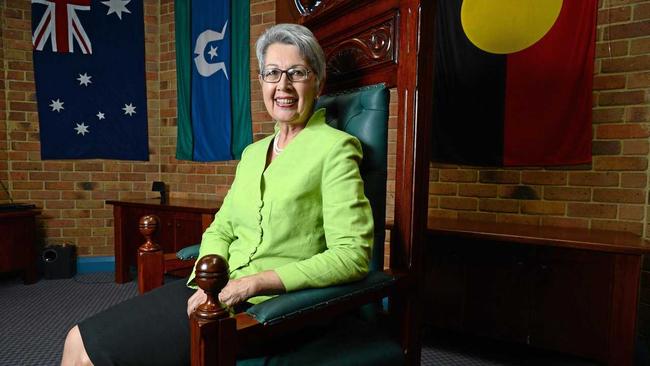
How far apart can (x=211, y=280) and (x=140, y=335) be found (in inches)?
16.7

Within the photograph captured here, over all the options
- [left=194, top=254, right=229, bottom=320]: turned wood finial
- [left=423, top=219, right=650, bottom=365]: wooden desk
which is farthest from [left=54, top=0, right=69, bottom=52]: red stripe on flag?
[left=194, top=254, right=229, bottom=320]: turned wood finial

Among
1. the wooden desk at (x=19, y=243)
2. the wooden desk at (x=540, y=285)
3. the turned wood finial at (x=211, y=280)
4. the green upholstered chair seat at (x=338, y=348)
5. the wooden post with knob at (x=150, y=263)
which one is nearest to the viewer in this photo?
the turned wood finial at (x=211, y=280)

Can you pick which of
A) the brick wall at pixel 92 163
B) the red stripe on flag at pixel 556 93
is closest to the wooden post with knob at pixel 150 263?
the red stripe on flag at pixel 556 93

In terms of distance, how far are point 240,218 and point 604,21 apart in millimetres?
2171

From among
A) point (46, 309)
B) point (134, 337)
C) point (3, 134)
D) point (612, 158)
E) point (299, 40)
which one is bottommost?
point (46, 309)

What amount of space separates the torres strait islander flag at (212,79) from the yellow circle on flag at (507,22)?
1.84 m

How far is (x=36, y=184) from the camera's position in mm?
3799

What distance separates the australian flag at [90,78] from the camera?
12.2ft

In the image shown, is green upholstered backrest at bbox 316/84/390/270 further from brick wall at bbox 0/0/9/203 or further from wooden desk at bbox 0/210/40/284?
brick wall at bbox 0/0/9/203

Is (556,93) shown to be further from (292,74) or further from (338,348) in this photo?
(338,348)

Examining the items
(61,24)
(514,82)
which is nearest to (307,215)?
(514,82)

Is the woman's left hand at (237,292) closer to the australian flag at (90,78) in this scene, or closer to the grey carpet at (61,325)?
the grey carpet at (61,325)

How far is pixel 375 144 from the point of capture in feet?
4.32

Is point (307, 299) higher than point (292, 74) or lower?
lower
